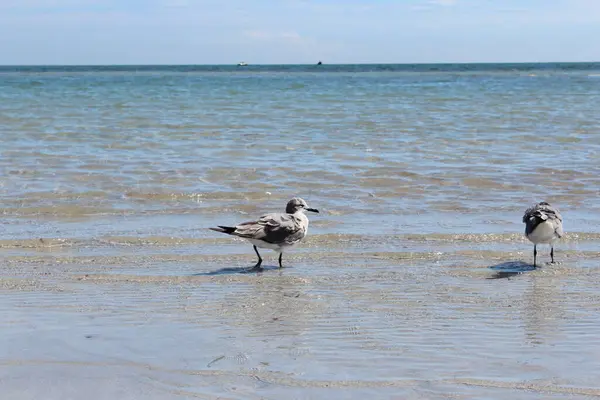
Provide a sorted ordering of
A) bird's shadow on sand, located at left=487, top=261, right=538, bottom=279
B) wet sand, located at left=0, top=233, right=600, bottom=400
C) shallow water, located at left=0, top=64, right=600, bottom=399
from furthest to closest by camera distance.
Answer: bird's shadow on sand, located at left=487, top=261, right=538, bottom=279 < shallow water, located at left=0, top=64, right=600, bottom=399 < wet sand, located at left=0, top=233, right=600, bottom=400

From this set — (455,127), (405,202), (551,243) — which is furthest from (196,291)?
(455,127)

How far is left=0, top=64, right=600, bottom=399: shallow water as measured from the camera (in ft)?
17.5

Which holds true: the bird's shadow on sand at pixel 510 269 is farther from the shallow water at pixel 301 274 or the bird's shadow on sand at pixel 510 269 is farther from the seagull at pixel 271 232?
the seagull at pixel 271 232

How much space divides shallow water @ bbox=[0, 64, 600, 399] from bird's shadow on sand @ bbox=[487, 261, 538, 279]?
50mm

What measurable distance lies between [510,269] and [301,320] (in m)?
2.96

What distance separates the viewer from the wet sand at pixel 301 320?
5.15m

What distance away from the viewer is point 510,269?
885 centimetres

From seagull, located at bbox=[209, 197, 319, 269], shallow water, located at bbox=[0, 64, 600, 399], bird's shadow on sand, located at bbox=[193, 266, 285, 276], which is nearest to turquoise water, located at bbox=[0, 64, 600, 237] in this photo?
shallow water, located at bbox=[0, 64, 600, 399]

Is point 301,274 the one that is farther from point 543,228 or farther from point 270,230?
point 543,228

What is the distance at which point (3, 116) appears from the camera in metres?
27.5

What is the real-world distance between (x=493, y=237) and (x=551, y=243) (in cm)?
103

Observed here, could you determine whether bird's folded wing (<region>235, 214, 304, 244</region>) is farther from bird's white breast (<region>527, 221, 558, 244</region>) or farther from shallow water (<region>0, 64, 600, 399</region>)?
bird's white breast (<region>527, 221, 558, 244</region>)

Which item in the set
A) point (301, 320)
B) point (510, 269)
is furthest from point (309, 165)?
point (301, 320)

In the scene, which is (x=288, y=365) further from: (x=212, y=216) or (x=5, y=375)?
(x=212, y=216)
